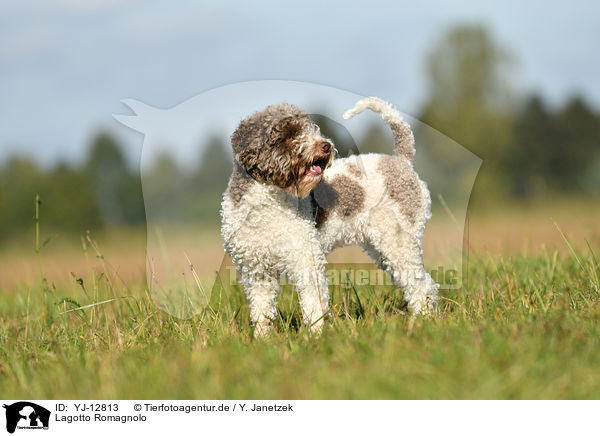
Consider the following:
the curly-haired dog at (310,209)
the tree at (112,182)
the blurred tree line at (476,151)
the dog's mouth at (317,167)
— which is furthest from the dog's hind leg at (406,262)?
the blurred tree line at (476,151)

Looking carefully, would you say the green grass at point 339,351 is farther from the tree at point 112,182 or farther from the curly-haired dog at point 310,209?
the tree at point 112,182

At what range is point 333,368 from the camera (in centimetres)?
372

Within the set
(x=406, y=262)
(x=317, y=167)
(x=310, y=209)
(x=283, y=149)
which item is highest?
A: (x=283, y=149)

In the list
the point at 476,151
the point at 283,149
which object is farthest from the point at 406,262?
the point at 476,151

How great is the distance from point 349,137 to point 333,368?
8.04ft

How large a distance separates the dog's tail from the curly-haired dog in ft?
0.04

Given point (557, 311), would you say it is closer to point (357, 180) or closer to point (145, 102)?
point (357, 180)

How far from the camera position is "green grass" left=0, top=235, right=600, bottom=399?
3.41m

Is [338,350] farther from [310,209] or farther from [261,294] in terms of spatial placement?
[310,209]

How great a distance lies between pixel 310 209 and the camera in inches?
206

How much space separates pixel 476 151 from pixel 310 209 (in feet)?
97.7
